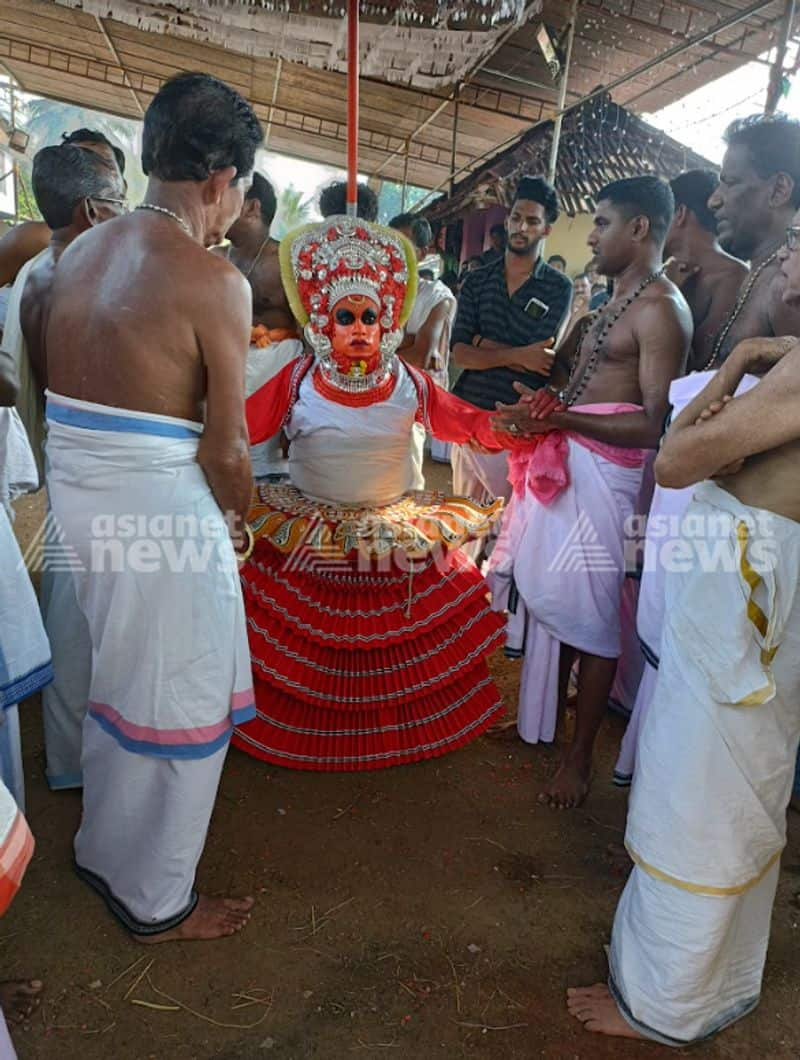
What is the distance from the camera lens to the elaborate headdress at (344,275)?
260 centimetres

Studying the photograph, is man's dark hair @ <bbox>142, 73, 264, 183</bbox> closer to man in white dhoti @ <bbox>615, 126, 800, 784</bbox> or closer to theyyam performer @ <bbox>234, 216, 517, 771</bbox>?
theyyam performer @ <bbox>234, 216, 517, 771</bbox>

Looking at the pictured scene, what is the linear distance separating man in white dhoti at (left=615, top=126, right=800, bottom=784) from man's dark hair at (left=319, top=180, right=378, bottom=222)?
6.42ft

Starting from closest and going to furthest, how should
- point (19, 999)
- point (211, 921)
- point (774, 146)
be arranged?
point (19, 999) → point (211, 921) → point (774, 146)

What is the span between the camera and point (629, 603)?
3055 mm

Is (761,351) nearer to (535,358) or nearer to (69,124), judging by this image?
(535,358)

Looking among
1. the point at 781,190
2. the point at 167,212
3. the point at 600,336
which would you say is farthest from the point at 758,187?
the point at 167,212

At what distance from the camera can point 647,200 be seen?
256 cm

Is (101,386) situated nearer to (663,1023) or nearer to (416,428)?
(416,428)

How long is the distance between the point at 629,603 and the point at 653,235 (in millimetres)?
1456

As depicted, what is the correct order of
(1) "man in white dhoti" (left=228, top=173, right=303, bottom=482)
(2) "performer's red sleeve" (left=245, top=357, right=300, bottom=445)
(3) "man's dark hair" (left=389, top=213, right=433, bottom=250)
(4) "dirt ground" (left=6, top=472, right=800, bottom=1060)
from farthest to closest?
(3) "man's dark hair" (left=389, top=213, right=433, bottom=250) < (1) "man in white dhoti" (left=228, top=173, right=303, bottom=482) < (2) "performer's red sleeve" (left=245, top=357, right=300, bottom=445) < (4) "dirt ground" (left=6, top=472, right=800, bottom=1060)

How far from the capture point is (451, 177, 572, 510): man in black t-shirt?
143 inches

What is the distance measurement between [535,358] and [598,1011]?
2562 millimetres

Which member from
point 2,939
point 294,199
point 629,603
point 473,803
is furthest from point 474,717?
point 294,199

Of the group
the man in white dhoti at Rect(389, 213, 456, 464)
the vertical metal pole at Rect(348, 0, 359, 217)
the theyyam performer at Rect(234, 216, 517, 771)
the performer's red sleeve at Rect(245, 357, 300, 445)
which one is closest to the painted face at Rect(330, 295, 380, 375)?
the theyyam performer at Rect(234, 216, 517, 771)
